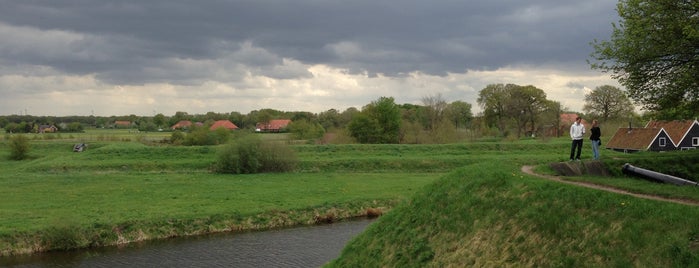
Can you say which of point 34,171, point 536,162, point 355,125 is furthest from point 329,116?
point 536,162

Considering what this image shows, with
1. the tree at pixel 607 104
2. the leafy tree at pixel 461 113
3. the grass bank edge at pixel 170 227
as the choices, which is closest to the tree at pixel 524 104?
the tree at pixel 607 104

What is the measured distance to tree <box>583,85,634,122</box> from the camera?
3409 inches

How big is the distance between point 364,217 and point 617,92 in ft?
228

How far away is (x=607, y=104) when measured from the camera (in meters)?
88.6

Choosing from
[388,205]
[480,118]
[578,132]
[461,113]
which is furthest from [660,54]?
[461,113]

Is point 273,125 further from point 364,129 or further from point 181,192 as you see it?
point 181,192

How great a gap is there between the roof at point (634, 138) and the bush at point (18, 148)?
7773cm

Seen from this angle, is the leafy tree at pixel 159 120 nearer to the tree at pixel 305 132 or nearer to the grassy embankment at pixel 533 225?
the tree at pixel 305 132

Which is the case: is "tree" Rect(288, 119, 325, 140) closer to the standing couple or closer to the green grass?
the green grass

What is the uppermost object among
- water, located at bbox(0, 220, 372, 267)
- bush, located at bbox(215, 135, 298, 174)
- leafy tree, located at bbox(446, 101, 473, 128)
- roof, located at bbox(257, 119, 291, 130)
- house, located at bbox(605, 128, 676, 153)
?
leafy tree, located at bbox(446, 101, 473, 128)

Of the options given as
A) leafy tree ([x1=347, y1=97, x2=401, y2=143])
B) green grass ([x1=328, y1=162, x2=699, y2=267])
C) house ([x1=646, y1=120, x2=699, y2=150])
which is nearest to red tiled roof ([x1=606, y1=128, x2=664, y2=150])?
house ([x1=646, y1=120, x2=699, y2=150])

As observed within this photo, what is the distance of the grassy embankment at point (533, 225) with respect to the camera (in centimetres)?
1142

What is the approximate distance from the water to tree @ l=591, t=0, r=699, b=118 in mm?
15766

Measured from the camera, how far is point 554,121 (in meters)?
97.6
